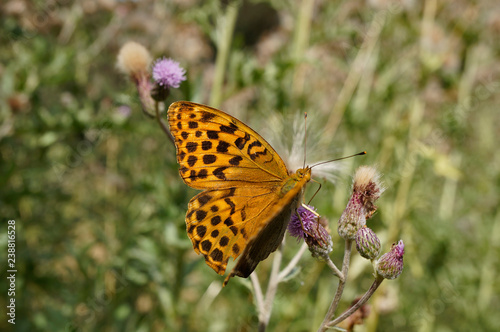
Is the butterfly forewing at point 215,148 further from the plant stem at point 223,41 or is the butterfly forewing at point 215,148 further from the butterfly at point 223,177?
the plant stem at point 223,41

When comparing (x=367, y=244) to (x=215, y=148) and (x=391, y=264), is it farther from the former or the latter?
(x=215, y=148)

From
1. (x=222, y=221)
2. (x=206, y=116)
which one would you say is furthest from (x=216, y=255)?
(x=206, y=116)

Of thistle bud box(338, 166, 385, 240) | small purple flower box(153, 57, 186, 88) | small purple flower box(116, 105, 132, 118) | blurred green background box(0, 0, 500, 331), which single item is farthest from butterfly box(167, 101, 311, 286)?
small purple flower box(116, 105, 132, 118)

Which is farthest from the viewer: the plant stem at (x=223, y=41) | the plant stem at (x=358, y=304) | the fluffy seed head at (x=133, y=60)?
the plant stem at (x=223, y=41)

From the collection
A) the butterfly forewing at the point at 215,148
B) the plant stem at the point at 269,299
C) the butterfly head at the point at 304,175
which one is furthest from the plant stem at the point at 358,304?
the butterfly forewing at the point at 215,148

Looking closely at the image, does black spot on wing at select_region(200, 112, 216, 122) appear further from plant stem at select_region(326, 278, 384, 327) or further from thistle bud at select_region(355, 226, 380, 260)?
plant stem at select_region(326, 278, 384, 327)

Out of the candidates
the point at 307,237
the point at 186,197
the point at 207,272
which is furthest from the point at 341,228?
the point at 207,272

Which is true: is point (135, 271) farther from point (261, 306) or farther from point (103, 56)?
point (103, 56)
